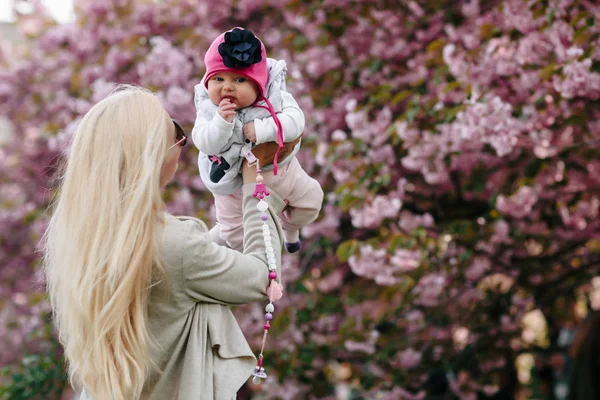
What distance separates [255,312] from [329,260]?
0.66 metres

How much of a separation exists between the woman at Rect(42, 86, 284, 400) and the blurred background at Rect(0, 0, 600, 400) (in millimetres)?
2184

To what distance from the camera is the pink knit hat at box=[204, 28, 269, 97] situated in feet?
6.89

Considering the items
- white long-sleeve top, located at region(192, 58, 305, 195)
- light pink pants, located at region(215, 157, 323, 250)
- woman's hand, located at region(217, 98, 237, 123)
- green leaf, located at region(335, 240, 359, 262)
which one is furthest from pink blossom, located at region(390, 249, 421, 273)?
woman's hand, located at region(217, 98, 237, 123)

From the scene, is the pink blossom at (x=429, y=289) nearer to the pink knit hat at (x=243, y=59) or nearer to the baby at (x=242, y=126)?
the baby at (x=242, y=126)

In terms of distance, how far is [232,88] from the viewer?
7.04ft

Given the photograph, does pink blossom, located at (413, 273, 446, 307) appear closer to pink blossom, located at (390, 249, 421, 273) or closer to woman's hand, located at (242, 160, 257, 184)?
pink blossom, located at (390, 249, 421, 273)

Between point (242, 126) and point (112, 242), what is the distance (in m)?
0.45

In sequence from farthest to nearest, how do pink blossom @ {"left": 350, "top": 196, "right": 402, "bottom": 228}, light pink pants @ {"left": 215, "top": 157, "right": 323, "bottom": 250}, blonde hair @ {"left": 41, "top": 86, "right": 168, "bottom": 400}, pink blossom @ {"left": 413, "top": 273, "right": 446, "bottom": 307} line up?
pink blossom @ {"left": 413, "top": 273, "right": 446, "bottom": 307} → pink blossom @ {"left": 350, "top": 196, "right": 402, "bottom": 228} → light pink pants @ {"left": 215, "top": 157, "right": 323, "bottom": 250} → blonde hair @ {"left": 41, "top": 86, "right": 168, "bottom": 400}

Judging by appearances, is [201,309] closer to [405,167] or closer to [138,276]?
[138,276]

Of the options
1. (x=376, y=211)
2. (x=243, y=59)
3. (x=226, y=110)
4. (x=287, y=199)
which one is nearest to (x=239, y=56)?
(x=243, y=59)

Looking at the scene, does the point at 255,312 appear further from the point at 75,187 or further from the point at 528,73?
the point at 75,187

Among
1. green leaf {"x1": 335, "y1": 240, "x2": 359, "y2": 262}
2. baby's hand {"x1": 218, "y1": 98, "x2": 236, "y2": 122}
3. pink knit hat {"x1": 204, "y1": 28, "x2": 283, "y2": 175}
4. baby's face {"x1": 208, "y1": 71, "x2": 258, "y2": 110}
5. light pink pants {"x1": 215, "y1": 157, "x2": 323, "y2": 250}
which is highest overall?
pink knit hat {"x1": 204, "y1": 28, "x2": 283, "y2": 175}

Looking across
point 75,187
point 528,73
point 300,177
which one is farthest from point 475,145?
point 75,187

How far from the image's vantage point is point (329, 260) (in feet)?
18.0
